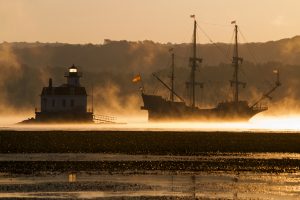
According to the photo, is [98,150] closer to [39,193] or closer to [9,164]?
[9,164]

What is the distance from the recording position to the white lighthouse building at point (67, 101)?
562ft

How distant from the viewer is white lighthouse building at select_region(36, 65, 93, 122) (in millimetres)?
171375

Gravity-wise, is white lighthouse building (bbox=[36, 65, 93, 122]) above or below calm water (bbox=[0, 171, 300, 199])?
above

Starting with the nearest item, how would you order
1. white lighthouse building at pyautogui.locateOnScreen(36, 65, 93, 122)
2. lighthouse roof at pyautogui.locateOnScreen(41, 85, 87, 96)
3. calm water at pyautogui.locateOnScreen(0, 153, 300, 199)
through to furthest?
calm water at pyautogui.locateOnScreen(0, 153, 300, 199)
lighthouse roof at pyautogui.locateOnScreen(41, 85, 87, 96)
white lighthouse building at pyautogui.locateOnScreen(36, 65, 93, 122)

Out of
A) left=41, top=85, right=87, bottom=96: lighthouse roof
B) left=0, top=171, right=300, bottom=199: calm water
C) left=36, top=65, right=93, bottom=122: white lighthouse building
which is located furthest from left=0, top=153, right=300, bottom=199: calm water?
left=36, top=65, right=93, bottom=122: white lighthouse building

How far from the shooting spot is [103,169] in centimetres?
5312

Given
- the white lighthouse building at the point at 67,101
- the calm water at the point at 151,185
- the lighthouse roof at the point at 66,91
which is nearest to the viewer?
the calm water at the point at 151,185

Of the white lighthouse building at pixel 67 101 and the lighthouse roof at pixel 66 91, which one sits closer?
the lighthouse roof at pixel 66 91

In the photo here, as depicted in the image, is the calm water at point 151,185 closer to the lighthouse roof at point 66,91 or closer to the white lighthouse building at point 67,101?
the lighthouse roof at point 66,91

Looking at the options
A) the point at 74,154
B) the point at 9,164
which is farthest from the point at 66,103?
the point at 9,164

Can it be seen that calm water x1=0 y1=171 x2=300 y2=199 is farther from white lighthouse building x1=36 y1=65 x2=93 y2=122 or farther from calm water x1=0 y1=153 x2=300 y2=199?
white lighthouse building x1=36 y1=65 x2=93 y2=122

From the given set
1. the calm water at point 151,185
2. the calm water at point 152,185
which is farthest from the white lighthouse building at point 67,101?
the calm water at point 152,185

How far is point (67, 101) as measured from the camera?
172 meters

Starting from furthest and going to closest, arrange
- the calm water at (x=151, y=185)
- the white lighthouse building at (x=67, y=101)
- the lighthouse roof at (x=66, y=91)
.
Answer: the white lighthouse building at (x=67, y=101), the lighthouse roof at (x=66, y=91), the calm water at (x=151, y=185)
